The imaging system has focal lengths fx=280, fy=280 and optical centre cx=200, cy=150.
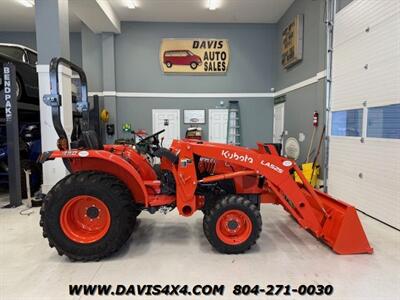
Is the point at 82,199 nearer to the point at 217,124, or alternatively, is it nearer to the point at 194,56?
the point at 217,124

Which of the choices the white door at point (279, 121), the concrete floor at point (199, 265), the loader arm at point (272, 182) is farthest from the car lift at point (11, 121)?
the white door at point (279, 121)

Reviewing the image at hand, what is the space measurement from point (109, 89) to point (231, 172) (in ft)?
20.8

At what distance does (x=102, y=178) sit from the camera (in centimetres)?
264

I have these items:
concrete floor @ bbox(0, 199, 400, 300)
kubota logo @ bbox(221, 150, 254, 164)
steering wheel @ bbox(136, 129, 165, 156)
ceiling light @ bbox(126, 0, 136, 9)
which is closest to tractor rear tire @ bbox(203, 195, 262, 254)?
concrete floor @ bbox(0, 199, 400, 300)

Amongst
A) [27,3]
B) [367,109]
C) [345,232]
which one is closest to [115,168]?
[345,232]

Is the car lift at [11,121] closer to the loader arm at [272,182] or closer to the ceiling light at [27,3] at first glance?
the loader arm at [272,182]

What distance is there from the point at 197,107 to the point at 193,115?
0.28m

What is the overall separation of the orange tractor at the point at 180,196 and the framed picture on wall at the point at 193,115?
5.49 metres

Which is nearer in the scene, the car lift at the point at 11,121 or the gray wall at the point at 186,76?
the car lift at the point at 11,121

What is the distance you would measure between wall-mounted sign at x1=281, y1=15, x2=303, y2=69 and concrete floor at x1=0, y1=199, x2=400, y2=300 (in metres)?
4.47

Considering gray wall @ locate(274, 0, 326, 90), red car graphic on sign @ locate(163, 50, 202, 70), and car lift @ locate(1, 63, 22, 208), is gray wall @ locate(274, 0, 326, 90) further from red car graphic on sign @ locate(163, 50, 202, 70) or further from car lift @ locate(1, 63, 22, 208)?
car lift @ locate(1, 63, 22, 208)

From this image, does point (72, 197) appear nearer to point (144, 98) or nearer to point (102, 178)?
point (102, 178)

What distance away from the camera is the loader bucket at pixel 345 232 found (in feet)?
8.73

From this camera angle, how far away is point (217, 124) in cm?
857
